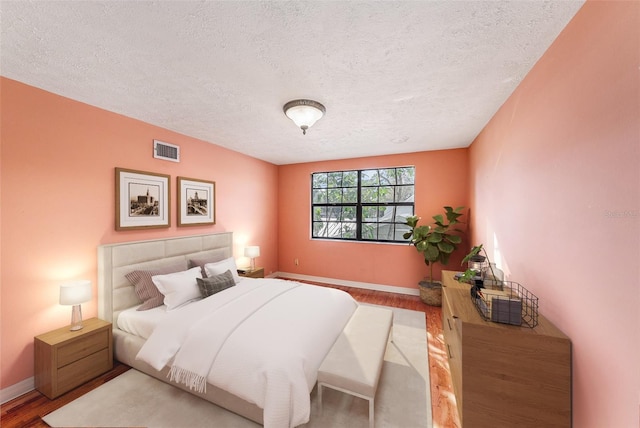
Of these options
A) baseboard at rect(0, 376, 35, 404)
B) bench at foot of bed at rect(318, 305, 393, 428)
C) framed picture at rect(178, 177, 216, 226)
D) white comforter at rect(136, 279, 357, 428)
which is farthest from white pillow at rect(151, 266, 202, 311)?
bench at foot of bed at rect(318, 305, 393, 428)

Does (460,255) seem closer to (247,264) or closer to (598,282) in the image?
(598,282)

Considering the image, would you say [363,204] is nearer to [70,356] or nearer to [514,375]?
[514,375]

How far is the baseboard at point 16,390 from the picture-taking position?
187 cm

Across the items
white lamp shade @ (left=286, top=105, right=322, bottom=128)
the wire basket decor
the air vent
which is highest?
white lamp shade @ (left=286, top=105, right=322, bottom=128)

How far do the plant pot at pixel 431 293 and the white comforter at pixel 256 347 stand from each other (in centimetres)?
199

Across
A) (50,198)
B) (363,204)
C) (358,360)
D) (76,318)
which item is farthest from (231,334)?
(363,204)

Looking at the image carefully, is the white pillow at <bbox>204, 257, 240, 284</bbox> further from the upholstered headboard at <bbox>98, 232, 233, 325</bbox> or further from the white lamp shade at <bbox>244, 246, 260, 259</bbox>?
the white lamp shade at <bbox>244, 246, 260, 259</bbox>

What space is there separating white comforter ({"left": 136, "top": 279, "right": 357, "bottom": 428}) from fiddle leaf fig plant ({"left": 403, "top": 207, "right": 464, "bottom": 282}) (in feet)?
6.42

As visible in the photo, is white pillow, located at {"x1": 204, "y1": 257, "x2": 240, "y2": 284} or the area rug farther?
white pillow, located at {"x1": 204, "y1": 257, "x2": 240, "y2": 284}

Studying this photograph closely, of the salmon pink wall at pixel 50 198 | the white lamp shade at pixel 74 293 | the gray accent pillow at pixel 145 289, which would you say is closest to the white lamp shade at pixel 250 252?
the salmon pink wall at pixel 50 198

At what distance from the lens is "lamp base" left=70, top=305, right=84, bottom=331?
83.4 inches

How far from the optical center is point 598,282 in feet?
3.65

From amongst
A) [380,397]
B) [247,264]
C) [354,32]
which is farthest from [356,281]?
[354,32]

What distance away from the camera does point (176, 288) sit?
251cm
